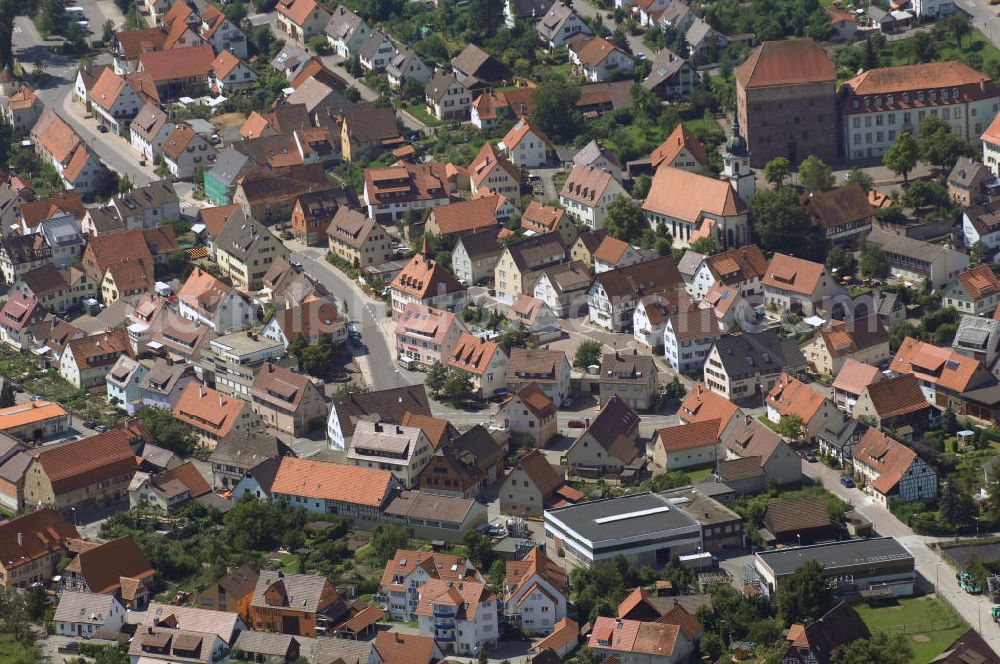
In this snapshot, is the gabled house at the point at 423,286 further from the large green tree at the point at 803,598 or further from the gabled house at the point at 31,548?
the large green tree at the point at 803,598

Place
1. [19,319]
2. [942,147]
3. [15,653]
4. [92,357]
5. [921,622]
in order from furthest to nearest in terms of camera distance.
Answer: [942,147] → [19,319] → [92,357] → [15,653] → [921,622]

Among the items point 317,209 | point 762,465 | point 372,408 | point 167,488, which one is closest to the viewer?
point 762,465

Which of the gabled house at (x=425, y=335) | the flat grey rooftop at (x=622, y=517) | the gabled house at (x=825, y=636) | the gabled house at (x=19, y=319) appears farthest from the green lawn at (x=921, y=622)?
the gabled house at (x=19, y=319)

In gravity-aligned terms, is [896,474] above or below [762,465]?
above

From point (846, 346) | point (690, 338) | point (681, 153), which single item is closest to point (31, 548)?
point (690, 338)

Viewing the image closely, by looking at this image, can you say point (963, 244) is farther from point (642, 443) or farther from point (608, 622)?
point (608, 622)

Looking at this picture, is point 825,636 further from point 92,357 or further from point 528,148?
point 528,148
